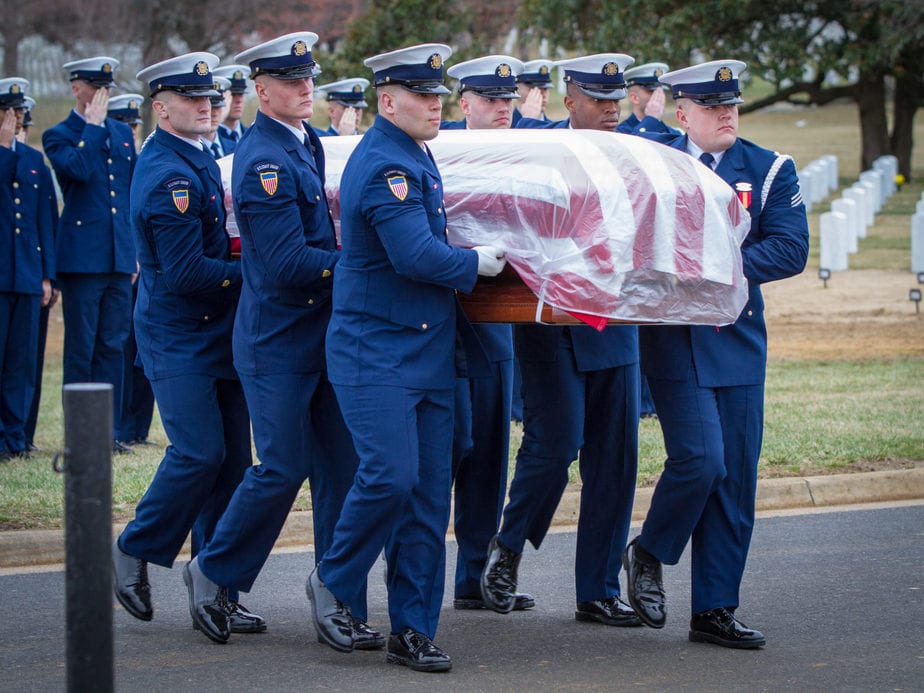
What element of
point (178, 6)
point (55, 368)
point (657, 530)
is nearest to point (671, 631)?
point (657, 530)

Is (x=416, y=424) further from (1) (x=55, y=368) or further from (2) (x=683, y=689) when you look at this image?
(1) (x=55, y=368)

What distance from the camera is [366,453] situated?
5297mm

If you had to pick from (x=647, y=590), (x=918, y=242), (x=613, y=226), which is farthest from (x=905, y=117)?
(x=613, y=226)

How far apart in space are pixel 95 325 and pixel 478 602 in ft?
14.2

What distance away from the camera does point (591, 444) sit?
20.4 ft

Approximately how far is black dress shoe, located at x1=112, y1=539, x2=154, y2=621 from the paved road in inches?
3.4

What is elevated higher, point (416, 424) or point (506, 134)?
point (506, 134)

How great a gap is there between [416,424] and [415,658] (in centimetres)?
79

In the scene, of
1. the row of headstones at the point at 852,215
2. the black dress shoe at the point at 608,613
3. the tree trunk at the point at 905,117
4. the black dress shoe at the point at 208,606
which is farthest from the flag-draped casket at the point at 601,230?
the tree trunk at the point at 905,117

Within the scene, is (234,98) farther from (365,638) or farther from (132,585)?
(365,638)

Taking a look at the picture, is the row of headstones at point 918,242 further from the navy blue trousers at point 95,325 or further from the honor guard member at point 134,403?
the navy blue trousers at point 95,325

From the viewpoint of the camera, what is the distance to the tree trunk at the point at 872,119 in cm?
3338

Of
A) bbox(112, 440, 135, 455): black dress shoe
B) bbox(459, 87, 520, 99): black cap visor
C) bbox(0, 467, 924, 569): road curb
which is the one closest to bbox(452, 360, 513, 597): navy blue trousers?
bbox(0, 467, 924, 569): road curb

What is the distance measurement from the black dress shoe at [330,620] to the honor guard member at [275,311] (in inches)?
1.7
